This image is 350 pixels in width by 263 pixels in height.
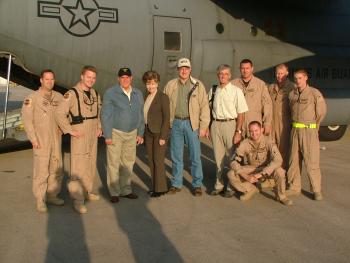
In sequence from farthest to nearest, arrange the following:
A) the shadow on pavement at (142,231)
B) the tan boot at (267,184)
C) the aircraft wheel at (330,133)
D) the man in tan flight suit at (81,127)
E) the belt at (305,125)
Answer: the aircraft wheel at (330,133), the tan boot at (267,184), the belt at (305,125), the man in tan flight suit at (81,127), the shadow on pavement at (142,231)

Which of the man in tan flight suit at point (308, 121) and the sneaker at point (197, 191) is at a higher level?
the man in tan flight suit at point (308, 121)

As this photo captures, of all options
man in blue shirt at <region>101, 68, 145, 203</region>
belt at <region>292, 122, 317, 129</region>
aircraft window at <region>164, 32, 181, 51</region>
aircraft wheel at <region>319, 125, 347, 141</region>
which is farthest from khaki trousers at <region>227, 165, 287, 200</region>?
aircraft wheel at <region>319, 125, 347, 141</region>

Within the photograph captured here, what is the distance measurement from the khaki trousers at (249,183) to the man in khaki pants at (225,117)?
27cm

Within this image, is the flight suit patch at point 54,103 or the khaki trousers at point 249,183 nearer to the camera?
the flight suit patch at point 54,103

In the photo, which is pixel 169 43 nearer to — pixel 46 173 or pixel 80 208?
Answer: pixel 46 173

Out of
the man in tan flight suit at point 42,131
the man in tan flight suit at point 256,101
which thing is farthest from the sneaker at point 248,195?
the man in tan flight suit at point 42,131

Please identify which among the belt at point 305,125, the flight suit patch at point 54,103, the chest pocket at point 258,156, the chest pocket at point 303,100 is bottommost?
the chest pocket at point 258,156

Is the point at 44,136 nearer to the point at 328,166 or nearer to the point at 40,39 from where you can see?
the point at 40,39

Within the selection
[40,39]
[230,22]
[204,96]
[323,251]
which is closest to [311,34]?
[230,22]

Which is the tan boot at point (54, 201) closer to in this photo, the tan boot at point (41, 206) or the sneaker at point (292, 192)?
the tan boot at point (41, 206)

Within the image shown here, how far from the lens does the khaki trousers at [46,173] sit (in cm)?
557

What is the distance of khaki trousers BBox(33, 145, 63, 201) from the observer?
219 inches

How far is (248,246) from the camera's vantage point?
458cm

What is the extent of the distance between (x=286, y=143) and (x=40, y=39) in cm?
Result: 469
